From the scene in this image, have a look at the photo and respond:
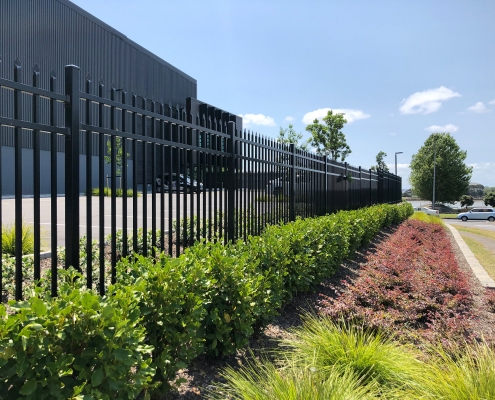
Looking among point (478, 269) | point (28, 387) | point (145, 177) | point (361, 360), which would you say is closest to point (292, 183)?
point (478, 269)

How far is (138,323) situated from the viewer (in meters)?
2.43

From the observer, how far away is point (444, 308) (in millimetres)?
4512

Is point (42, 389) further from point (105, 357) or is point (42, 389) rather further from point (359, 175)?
point (359, 175)

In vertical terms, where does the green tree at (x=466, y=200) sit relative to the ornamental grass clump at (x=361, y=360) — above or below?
above

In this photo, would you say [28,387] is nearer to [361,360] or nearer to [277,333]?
[361,360]

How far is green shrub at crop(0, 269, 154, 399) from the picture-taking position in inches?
65.9

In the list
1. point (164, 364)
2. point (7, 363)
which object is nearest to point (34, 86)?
point (7, 363)

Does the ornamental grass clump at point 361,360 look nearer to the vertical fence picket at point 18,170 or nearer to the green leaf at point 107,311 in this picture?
the green leaf at point 107,311

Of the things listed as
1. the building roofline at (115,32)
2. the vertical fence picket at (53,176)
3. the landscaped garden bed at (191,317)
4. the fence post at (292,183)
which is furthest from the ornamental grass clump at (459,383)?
the building roofline at (115,32)

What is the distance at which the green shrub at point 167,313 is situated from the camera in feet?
8.31

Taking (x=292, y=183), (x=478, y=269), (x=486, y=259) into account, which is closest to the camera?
(x=292, y=183)

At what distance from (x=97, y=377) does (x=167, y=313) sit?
796 millimetres

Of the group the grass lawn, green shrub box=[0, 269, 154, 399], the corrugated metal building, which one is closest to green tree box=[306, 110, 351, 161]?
the corrugated metal building

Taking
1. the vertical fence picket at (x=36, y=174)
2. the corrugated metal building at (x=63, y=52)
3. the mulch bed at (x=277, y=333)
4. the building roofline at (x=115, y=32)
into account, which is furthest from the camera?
the building roofline at (x=115, y=32)
